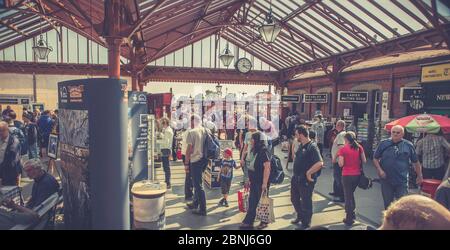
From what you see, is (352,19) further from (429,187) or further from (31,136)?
(31,136)

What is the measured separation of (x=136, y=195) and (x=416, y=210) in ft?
12.7

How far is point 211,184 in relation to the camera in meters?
7.66

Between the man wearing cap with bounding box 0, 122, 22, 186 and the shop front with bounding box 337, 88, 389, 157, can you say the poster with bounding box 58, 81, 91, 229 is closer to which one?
the man wearing cap with bounding box 0, 122, 22, 186

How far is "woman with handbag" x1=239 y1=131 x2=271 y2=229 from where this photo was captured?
4.93 metres

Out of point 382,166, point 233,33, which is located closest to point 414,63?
point 382,166

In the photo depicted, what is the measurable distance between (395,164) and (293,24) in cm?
1098

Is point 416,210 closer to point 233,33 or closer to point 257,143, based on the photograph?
point 257,143

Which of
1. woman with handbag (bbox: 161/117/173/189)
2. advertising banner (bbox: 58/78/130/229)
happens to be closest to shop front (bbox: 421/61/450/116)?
woman with handbag (bbox: 161/117/173/189)

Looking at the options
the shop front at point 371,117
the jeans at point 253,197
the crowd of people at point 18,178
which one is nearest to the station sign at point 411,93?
the shop front at point 371,117

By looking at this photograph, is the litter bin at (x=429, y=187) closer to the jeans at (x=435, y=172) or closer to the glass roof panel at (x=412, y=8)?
the jeans at (x=435, y=172)

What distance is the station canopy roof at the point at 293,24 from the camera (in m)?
8.23

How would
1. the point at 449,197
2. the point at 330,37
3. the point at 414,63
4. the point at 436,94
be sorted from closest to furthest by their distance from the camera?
1. the point at 449,197
2. the point at 436,94
3. the point at 414,63
4. the point at 330,37

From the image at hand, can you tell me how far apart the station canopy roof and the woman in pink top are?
12.4 ft

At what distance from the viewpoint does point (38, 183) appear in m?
4.54
